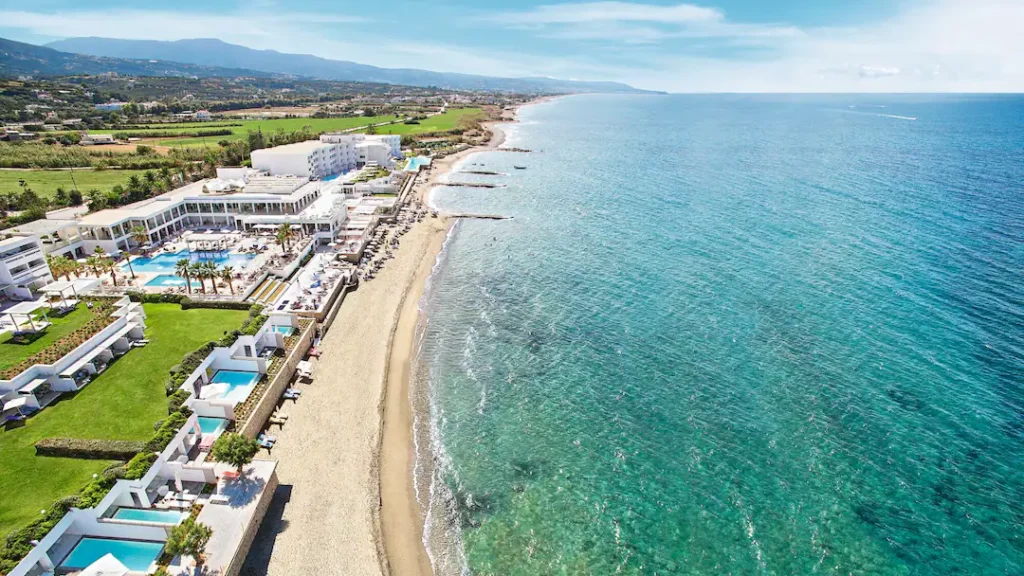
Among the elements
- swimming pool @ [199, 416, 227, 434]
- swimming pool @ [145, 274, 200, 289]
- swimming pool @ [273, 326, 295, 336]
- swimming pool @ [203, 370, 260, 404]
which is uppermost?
swimming pool @ [145, 274, 200, 289]

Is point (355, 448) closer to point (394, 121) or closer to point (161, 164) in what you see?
point (161, 164)

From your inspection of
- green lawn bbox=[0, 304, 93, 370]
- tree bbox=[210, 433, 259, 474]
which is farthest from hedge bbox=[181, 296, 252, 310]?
tree bbox=[210, 433, 259, 474]

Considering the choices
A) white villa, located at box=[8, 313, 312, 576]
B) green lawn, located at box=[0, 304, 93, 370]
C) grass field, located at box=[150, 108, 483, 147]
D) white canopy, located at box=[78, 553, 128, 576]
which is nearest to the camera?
white canopy, located at box=[78, 553, 128, 576]

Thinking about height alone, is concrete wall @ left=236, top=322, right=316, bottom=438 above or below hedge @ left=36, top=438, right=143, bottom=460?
below

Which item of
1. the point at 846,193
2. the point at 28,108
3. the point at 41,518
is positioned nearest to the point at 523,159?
the point at 846,193

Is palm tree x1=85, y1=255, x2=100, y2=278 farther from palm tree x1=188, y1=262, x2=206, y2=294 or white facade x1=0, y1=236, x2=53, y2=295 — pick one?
palm tree x1=188, y1=262, x2=206, y2=294

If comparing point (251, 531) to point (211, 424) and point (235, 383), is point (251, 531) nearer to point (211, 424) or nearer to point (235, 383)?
point (211, 424)

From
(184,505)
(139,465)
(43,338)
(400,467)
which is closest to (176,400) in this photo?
(139,465)
